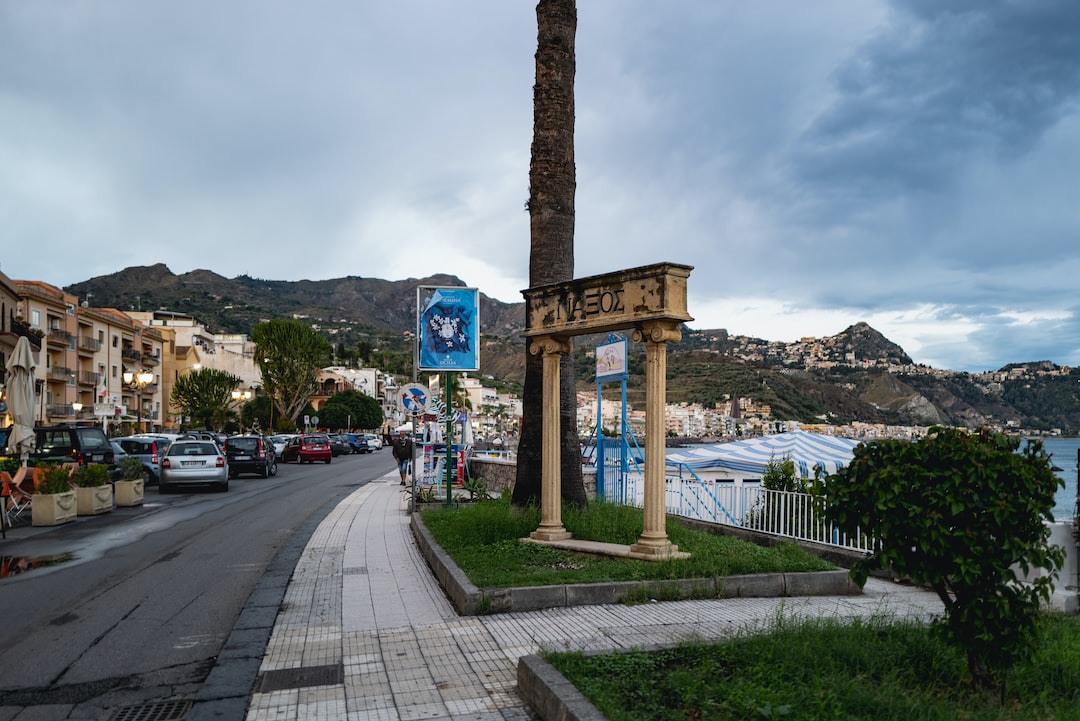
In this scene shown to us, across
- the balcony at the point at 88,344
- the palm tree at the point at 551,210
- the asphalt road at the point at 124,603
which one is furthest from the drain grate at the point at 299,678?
the balcony at the point at 88,344

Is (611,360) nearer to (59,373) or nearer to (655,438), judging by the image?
(655,438)

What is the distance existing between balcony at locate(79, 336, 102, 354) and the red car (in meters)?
21.2

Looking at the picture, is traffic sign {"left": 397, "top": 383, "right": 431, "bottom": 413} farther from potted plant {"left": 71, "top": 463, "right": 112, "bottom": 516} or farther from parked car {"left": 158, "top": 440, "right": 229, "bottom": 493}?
parked car {"left": 158, "top": 440, "right": 229, "bottom": 493}

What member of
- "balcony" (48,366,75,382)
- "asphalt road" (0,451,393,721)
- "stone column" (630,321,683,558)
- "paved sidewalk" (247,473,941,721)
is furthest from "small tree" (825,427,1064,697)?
"balcony" (48,366,75,382)

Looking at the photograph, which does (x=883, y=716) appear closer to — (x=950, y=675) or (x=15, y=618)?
(x=950, y=675)

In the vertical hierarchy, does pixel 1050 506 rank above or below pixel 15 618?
above

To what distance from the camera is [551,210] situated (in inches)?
494

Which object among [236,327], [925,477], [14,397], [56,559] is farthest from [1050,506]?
[236,327]

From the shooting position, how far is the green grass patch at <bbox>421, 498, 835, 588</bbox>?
27.1 feet

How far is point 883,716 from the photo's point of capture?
4113mm

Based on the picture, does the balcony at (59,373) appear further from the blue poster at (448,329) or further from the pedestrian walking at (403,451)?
the blue poster at (448,329)

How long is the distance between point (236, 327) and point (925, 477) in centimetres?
19556

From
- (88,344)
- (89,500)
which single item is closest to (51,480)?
(89,500)

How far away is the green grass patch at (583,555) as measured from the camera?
27.1 feet
